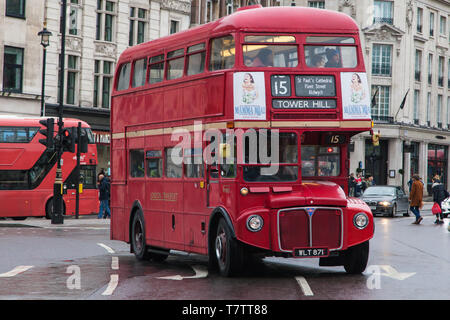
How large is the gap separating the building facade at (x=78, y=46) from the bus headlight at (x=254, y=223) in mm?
31472

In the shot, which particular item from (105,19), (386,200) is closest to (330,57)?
(386,200)

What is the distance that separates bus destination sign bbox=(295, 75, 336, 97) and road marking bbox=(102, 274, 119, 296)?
391cm

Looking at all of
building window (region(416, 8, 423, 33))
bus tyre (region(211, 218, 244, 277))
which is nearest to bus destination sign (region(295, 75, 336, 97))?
bus tyre (region(211, 218, 244, 277))

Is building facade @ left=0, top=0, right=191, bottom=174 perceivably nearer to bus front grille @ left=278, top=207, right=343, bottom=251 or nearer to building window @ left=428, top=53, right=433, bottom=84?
building window @ left=428, top=53, right=433, bottom=84

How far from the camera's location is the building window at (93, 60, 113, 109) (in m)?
50.3

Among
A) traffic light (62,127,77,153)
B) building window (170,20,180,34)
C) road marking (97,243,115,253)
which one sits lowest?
road marking (97,243,115,253)

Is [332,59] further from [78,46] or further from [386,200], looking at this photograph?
[78,46]

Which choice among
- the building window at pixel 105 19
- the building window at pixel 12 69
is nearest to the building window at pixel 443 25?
the building window at pixel 105 19

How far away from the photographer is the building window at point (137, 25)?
52.3 metres

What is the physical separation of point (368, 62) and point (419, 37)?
18.8 ft

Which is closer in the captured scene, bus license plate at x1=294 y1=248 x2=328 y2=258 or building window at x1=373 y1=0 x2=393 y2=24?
bus license plate at x1=294 y1=248 x2=328 y2=258

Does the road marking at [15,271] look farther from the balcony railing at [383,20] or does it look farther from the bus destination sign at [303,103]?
the balcony railing at [383,20]
